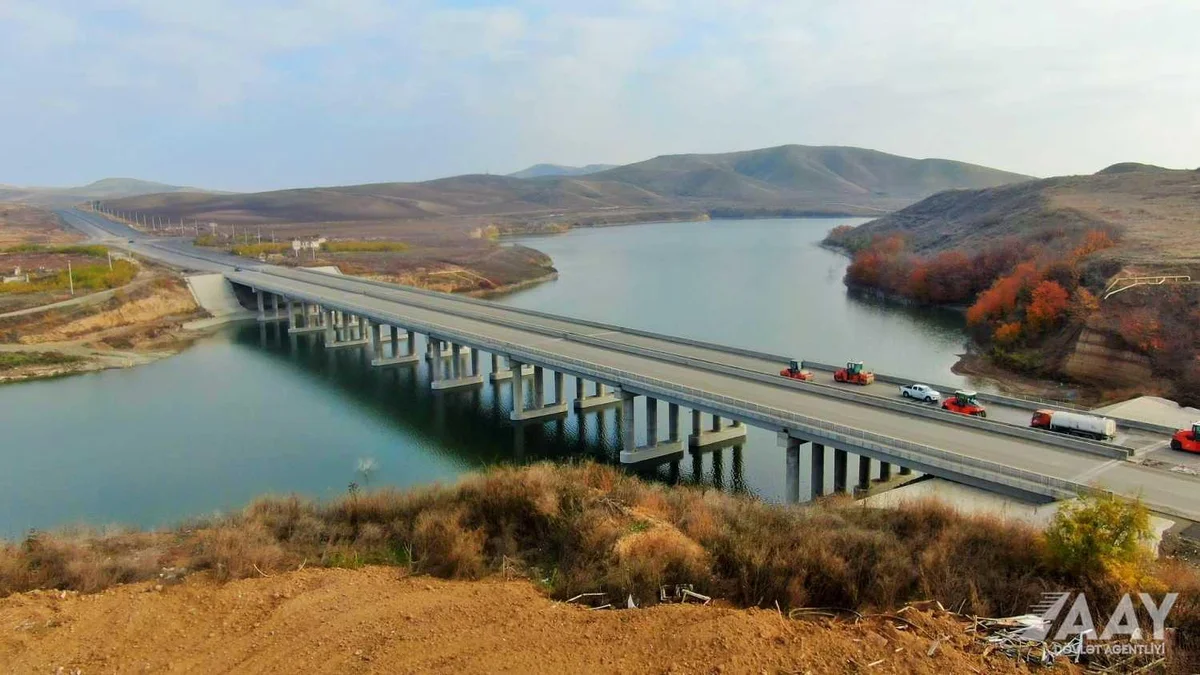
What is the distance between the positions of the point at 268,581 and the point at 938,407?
19815mm

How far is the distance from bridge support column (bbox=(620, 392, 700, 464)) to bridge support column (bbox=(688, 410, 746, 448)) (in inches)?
23.6

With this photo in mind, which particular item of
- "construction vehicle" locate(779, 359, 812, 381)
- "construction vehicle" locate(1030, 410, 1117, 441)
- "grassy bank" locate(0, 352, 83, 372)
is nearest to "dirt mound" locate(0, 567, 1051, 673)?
"construction vehicle" locate(1030, 410, 1117, 441)

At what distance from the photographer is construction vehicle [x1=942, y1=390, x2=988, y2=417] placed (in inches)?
938

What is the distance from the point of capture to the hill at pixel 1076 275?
3738 cm

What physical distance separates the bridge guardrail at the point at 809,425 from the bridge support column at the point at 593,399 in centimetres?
354

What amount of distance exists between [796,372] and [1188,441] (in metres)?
11.7

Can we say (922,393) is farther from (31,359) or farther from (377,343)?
(31,359)

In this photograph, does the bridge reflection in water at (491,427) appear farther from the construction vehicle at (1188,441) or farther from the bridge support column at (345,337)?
the construction vehicle at (1188,441)

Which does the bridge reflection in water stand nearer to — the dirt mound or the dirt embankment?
the dirt embankment

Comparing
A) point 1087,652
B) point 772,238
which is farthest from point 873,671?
point 772,238

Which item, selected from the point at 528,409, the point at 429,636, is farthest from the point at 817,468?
the point at 528,409

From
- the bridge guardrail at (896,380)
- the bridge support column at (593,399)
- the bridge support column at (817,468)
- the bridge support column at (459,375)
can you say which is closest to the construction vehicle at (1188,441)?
the bridge guardrail at (896,380)

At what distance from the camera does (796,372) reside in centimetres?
2867

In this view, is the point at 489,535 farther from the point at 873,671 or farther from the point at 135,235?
the point at 135,235
